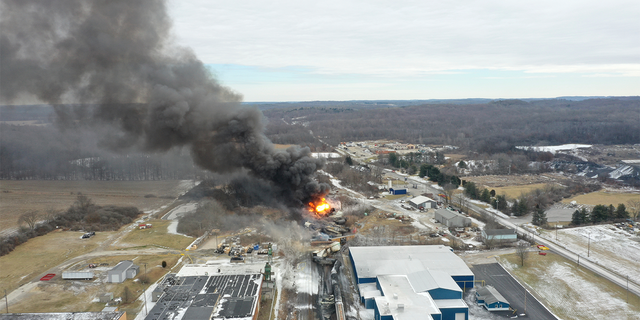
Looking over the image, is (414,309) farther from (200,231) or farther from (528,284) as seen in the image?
(200,231)

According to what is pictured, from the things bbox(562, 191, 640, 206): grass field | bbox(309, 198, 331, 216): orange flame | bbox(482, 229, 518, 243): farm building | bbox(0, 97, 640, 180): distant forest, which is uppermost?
bbox(0, 97, 640, 180): distant forest

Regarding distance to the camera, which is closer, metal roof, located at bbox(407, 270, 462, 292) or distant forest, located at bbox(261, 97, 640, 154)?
metal roof, located at bbox(407, 270, 462, 292)

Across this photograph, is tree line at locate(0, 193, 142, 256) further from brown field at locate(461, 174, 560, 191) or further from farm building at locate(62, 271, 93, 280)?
brown field at locate(461, 174, 560, 191)

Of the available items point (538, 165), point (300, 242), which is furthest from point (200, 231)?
point (538, 165)

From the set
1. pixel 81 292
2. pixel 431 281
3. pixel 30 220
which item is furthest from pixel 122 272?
pixel 431 281

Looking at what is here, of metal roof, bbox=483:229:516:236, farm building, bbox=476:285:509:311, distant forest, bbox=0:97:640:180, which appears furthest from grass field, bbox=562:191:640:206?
distant forest, bbox=0:97:640:180

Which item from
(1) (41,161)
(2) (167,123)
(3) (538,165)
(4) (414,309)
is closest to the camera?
(4) (414,309)

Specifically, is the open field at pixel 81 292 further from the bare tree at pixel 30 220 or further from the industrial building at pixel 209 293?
the bare tree at pixel 30 220
